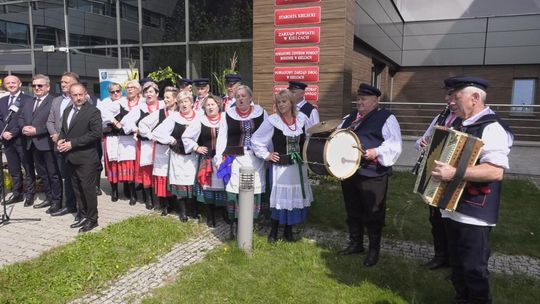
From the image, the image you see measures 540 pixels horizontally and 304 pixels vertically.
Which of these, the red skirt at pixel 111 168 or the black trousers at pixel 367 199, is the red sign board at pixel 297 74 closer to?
the red skirt at pixel 111 168

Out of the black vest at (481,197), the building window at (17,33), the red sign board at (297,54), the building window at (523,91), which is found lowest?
the black vest at (481,197)

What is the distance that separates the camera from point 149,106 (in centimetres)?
568

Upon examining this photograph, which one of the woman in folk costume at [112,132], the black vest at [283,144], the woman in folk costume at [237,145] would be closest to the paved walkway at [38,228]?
the woman in folk costume at [112,132]

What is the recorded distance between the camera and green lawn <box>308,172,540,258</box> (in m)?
4.76

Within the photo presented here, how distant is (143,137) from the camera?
562 cm

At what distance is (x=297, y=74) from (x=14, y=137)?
5549 millimetres

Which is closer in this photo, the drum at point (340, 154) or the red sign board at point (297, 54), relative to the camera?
the drum at point (340, 154)

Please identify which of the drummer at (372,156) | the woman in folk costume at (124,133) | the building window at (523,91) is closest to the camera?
the drummer at (372,156)

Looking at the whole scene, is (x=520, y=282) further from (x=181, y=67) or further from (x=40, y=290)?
(x=181, y=67)

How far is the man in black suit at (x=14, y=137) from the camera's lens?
230 inches

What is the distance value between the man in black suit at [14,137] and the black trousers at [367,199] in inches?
190

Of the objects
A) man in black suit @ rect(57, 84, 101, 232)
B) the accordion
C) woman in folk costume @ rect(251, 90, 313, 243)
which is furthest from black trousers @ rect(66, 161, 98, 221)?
the accordion

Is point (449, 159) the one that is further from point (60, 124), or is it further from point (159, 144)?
point (60, 124)

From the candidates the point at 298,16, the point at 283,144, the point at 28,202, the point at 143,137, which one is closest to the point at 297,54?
the point at 298,16
